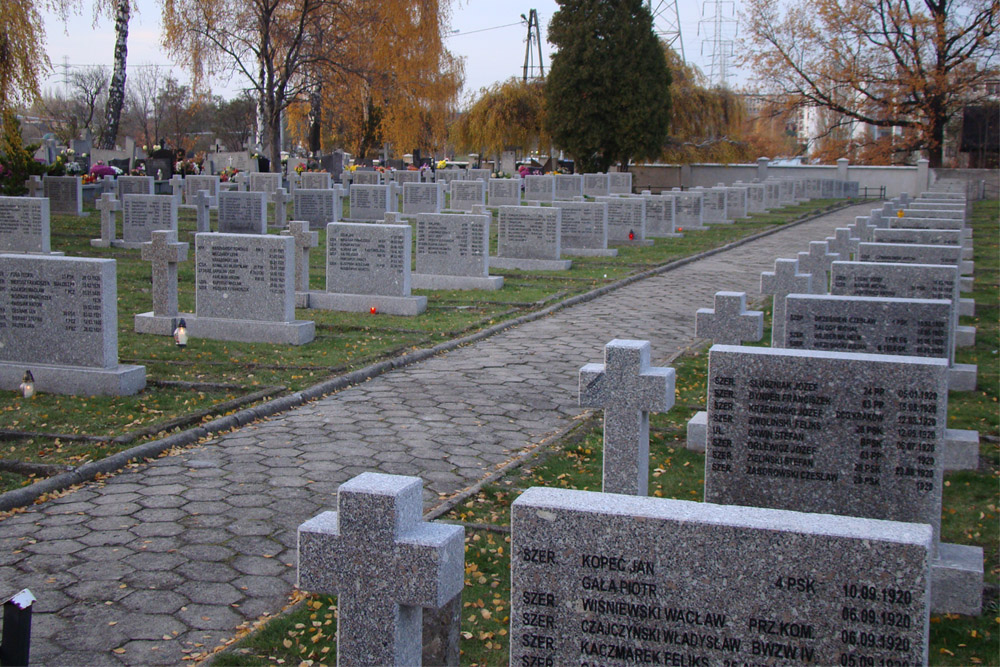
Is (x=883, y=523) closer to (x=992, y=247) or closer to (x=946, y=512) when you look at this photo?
(x=946, y=512)

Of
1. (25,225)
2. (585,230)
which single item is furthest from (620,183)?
(25,225)

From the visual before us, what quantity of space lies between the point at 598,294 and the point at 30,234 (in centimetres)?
996

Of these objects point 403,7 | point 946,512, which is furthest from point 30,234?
point 403,7

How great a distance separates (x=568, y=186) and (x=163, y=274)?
2476 cm

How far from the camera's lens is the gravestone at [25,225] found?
17266mm

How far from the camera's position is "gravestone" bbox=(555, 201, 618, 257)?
2133 centimetres

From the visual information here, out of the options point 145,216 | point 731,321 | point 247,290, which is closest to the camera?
point 731,321

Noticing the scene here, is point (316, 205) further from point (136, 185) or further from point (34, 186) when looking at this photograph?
point (34, 186)

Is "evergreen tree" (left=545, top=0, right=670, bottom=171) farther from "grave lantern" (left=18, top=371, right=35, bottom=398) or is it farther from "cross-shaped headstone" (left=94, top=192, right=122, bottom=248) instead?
"grave lantern" (left=18, top=371, right=35, bottom=398)

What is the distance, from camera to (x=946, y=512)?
614 centimetres

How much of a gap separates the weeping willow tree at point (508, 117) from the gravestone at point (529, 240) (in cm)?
2971

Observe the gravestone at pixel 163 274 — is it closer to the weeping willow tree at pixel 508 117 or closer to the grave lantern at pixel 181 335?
the grave lantern at pixel 181 335

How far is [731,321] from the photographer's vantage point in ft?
24.2

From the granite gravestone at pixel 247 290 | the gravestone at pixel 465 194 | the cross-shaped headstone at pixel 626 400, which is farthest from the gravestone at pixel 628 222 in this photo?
the cross-shaped headstone at pixel 626 400
